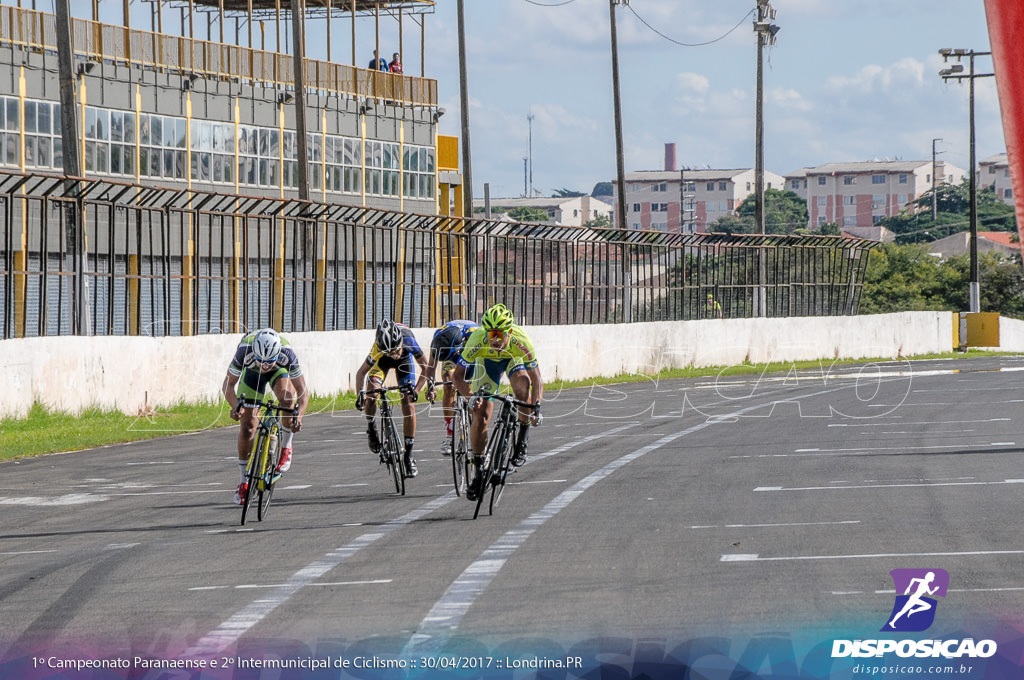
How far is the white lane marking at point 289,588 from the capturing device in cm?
686

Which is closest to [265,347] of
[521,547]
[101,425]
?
[521,547]

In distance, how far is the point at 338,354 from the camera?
93.4 feet

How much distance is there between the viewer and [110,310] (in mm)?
25938

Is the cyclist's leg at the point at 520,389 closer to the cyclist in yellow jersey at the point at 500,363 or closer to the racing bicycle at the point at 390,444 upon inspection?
the cyclist in yellow jersey at the point at 500,363

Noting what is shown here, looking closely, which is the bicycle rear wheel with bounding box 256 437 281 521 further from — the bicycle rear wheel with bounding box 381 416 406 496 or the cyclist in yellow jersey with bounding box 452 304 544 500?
the bicycle rear wheel with bounding box 381 416 406 496

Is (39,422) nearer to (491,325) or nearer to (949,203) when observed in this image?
(491,325)

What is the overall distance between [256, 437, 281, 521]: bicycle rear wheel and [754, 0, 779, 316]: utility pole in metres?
39.7

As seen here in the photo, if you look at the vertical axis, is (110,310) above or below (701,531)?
above

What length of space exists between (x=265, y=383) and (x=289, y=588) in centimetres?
405

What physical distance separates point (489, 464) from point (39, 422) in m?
10.7

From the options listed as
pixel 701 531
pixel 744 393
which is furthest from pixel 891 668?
pixel 744 393

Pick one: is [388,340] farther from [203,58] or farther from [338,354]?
[203,58]

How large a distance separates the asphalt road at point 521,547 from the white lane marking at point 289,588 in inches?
1.1

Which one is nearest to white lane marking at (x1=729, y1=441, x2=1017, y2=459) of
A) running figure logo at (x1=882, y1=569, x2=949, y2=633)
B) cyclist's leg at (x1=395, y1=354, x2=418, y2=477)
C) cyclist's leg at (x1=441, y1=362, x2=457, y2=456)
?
cyclist's leg at (x1=441, y1=362, x2=457, y2=456)
